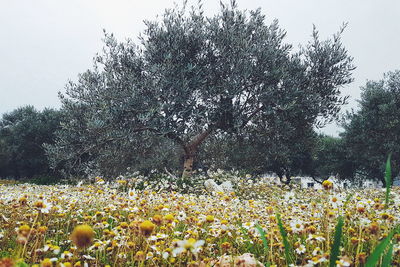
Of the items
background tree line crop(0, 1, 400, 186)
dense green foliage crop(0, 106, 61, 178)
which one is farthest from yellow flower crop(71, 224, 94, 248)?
dense green foliage crop(0, 106, 61, 178)

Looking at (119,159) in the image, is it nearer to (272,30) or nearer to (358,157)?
(272,30)

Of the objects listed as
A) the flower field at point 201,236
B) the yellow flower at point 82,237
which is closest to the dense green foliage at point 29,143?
the flower field at point 201,236

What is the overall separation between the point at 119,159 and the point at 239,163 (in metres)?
7.65

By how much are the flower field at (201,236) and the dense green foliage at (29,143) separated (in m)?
29.8

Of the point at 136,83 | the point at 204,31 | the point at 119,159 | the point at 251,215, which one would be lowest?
the point at 251,215

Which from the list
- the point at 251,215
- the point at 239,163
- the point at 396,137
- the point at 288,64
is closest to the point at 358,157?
the point at 396,137

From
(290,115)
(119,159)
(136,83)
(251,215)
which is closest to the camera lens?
(251,215)

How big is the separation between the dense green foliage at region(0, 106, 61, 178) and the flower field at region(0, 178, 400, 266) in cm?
2983

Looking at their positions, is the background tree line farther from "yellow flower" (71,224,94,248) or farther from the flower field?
"yellow flower" (71,224,94,248)

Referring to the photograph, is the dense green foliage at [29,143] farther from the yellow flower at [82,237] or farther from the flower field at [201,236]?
the yellow flower at [82,237]

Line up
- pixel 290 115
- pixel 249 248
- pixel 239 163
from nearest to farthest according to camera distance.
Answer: pixel 249 248
pixel 290 115
pixel 239 163

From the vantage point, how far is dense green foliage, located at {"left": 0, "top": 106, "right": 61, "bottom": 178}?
1337 inches

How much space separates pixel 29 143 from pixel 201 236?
34.5 m

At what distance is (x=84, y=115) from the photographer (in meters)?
17.7
